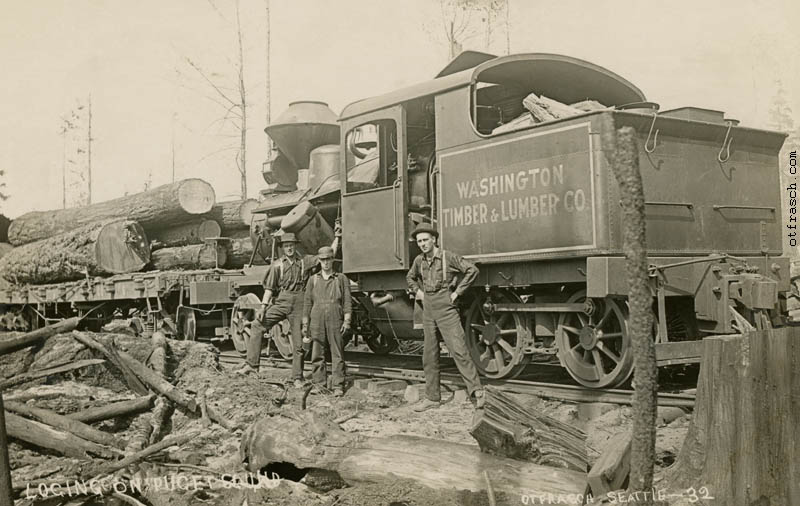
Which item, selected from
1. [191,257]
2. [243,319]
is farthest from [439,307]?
[191,257]

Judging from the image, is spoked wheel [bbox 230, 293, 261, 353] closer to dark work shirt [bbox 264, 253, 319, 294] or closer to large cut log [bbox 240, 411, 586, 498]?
dark work shirt [bbox 264, 253, 319, 294]

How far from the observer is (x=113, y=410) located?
5910mm

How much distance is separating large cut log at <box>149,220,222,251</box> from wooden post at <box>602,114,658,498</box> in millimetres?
10863

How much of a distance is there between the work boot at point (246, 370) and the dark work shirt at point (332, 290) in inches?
51.6

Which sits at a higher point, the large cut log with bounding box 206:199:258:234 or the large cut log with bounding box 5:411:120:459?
the large cut log with bounding box 206:199:258:234

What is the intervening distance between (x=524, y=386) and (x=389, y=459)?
3.30m

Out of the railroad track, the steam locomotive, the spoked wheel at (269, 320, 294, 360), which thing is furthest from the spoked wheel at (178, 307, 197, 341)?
the steam locomotive

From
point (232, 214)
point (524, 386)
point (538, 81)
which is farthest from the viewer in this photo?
point (232, 214)

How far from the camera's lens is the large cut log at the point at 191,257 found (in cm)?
1224

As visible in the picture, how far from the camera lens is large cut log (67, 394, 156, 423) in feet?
18.9

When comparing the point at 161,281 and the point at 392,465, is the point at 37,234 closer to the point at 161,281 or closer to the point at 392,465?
the point at 161,281

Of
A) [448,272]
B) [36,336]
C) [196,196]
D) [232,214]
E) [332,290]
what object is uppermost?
[196,196]

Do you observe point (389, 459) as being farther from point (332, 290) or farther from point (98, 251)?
point (98, 251)

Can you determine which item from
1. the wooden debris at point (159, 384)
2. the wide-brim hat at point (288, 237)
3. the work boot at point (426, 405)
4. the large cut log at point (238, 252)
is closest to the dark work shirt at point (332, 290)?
the wide-brim hat at point (288, 237)
